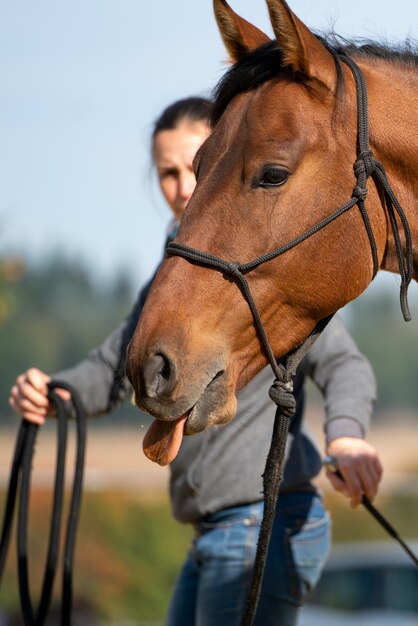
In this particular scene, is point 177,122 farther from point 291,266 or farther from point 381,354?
point 381,354

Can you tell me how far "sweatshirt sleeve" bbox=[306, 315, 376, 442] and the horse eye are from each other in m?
0.98

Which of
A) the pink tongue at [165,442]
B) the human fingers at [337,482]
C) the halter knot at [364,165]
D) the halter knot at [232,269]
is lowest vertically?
the human fingers at [337,482]

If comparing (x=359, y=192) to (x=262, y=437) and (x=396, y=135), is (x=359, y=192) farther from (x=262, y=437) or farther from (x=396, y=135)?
(x=262, y=437)

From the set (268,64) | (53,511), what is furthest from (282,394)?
(53,511)

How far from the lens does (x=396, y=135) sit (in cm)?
264

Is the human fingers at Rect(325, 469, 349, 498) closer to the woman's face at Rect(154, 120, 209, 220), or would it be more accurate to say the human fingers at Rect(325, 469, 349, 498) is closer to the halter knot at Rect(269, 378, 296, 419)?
the halter knot at Rect(269, 378, 296, 419)

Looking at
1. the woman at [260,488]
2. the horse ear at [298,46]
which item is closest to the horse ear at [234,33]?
the horse ear at [298,46]

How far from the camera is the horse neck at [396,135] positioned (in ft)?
8.63

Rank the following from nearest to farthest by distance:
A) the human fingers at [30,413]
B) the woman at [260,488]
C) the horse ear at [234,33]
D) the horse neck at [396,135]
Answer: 1. the horse neck at [396,135]
2. the horse ear at [234,33]
3. the woman at [260,488]
4. the human fingers at [30,413]

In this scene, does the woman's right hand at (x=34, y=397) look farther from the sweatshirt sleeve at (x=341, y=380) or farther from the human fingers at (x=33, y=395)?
the sweatshirt sleeve at (x=341, y=380)

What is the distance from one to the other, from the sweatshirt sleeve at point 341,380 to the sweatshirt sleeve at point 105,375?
0.65m

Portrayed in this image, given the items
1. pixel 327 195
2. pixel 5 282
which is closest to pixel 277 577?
pixel 327 195

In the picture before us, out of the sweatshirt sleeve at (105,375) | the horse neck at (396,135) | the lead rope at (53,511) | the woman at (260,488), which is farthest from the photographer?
the sweatshirt sleeve at (105,375)

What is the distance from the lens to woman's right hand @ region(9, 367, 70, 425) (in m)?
3.54
